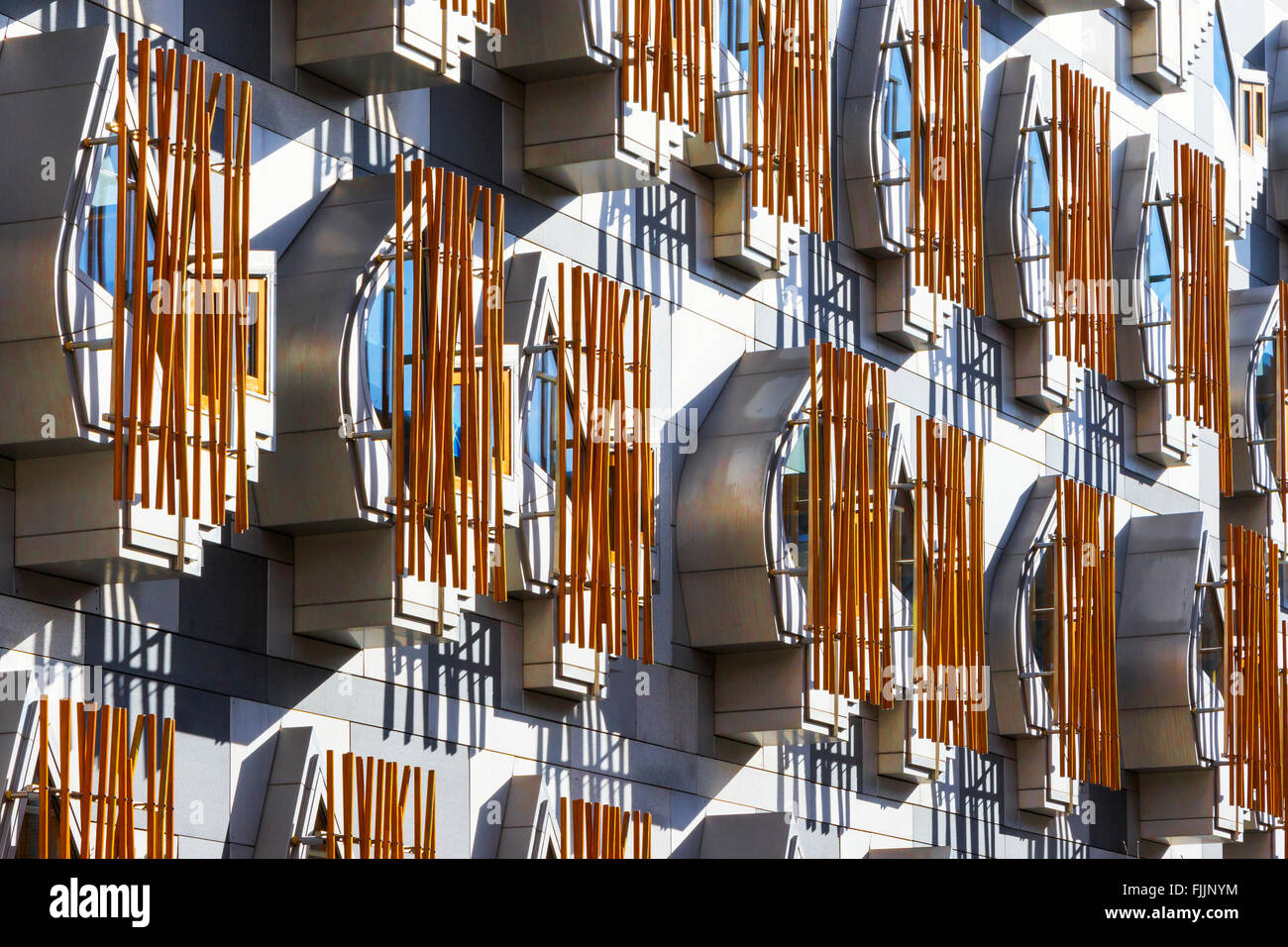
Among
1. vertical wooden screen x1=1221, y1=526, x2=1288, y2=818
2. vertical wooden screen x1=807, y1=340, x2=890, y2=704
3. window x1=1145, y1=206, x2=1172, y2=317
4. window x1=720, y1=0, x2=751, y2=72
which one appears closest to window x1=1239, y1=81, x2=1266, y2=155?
window x1=1145, y1=206, x2=1172, y2=317

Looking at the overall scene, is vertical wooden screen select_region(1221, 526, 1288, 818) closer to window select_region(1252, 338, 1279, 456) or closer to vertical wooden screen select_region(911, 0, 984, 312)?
window select_region(1252, 338, 1279, 456)

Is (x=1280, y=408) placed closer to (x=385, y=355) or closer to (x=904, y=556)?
(x=904, y=556)

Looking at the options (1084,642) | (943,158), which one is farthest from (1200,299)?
(943,158)

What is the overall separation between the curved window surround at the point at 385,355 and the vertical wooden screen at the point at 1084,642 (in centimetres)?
1046

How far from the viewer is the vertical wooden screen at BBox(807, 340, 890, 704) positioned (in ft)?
68.9

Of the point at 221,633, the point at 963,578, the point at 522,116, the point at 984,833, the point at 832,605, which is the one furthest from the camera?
the point at 984,833

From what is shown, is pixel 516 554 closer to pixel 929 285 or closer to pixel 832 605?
pixel 832 605

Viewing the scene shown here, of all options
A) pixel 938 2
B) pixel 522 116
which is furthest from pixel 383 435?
pixel 938 2

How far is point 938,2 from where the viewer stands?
24.3 meters

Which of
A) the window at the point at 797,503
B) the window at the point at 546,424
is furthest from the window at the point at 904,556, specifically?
the window at the point at 546,424

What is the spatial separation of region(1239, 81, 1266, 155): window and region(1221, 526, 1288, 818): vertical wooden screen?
7075 mm

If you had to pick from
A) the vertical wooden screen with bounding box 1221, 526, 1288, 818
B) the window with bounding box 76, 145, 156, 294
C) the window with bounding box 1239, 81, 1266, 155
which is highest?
the window with bounding box 1239, 81, 1266, 155

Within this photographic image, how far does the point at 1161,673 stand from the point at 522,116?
11.7 metres

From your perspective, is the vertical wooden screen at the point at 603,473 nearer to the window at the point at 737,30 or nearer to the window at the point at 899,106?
the window at the point at 737,30
